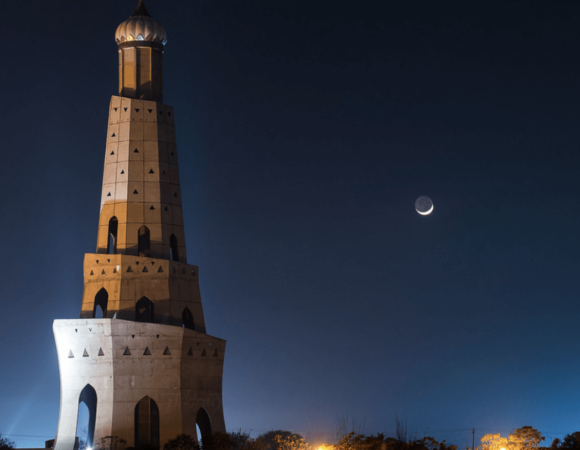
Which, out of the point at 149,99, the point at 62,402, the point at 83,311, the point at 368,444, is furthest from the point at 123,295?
the point at 368,444

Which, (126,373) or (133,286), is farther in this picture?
(133,286)

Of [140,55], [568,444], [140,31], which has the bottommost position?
[568,444]

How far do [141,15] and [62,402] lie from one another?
90.7ft

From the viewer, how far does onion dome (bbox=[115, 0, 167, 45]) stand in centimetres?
6981

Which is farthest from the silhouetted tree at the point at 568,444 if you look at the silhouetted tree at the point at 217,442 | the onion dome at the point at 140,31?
the onion dome at the point at 140,31

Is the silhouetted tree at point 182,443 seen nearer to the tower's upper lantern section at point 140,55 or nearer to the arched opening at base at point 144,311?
the arched opening at base at point 144,311

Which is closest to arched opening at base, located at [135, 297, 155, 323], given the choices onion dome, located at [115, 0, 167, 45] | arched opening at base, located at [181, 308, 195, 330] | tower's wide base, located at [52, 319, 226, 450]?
arched opening at base, located at [181, 308, 195, 330]

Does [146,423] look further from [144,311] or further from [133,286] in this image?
[133,286]

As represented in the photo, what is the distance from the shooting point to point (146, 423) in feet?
218

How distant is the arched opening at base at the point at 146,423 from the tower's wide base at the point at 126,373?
2.44 meters

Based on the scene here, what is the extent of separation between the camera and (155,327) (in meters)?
62.9

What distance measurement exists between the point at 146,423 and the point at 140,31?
1060 inches

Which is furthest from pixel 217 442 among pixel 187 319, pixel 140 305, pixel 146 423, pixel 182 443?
pixel 140 305

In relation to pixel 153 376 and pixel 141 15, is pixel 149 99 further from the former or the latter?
pixel 153 376
